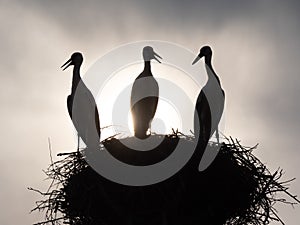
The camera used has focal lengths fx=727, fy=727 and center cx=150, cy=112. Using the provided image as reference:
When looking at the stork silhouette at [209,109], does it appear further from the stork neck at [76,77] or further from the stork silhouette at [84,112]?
the stork neck at [76,77]

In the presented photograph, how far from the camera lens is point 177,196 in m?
7.16

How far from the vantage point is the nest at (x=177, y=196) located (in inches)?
284

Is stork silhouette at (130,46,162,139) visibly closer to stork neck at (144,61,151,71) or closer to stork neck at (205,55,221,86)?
stork neck at (144,61,151,71)

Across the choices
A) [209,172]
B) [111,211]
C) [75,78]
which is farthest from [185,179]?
[75,78]

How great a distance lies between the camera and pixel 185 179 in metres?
7.26

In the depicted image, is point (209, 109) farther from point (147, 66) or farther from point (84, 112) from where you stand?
point (84, 112)

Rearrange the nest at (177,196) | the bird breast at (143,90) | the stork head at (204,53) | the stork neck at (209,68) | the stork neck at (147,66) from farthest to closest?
the stork head at (204,53) < the stork neck at (147,66) < the stork neck at (209,68) < the bird breast at (143,90) < the nest at (177,196)

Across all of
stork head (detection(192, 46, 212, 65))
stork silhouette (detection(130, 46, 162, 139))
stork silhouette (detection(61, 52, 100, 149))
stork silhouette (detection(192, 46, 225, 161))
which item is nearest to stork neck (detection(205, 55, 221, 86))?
stork head (detection(192, 46, 212, 65))

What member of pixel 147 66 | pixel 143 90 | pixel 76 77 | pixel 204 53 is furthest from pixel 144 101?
pixel 204 53

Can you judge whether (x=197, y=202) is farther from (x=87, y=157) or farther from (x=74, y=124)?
(x=74, y=124)

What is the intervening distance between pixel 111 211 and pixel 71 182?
50 cm

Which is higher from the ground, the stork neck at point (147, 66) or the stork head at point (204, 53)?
the stork head at point (204, 53)

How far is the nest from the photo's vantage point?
23.7 feet

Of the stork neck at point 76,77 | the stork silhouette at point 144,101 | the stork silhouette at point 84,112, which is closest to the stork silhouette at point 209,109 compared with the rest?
the stork silhouette at point 144,101
